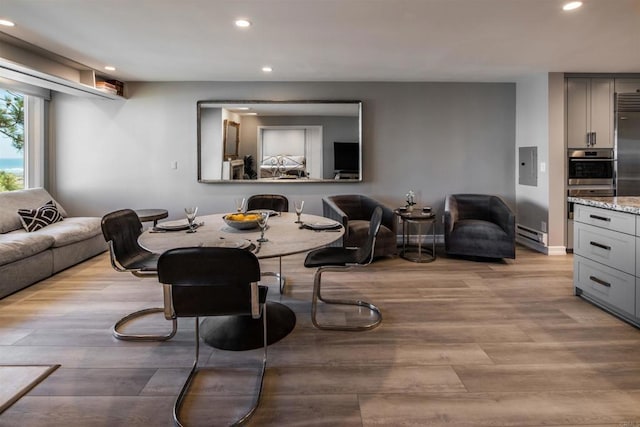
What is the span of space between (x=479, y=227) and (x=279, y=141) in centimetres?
283

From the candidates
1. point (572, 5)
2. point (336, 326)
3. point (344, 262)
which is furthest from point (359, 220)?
point (572, 5)

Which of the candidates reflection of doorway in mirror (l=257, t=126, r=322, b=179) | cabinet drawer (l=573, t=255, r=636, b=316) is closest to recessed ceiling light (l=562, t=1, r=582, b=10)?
cabinet drawer (l=573, t=255, r=636, b=316)

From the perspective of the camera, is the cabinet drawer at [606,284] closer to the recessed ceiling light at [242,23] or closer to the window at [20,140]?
the recessed ceiling light at [242,23]

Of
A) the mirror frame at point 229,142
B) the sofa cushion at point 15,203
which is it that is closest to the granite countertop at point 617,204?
the mirror frame at point 229,142

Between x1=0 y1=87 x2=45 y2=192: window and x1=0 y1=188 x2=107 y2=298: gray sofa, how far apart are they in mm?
517

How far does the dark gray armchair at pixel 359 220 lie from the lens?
4.39 meters

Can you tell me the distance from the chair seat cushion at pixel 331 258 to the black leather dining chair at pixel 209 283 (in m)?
0.89

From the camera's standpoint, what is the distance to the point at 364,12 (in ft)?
9.70

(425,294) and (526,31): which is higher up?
(526,31)

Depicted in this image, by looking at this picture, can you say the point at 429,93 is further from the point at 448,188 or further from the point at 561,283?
the point at 561,283

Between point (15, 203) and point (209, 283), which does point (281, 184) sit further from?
point (209, 283)

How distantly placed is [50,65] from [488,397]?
16.1 feet

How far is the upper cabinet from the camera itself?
4.79 metres

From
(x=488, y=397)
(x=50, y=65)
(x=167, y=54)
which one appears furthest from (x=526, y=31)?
(x=50, y=65)
